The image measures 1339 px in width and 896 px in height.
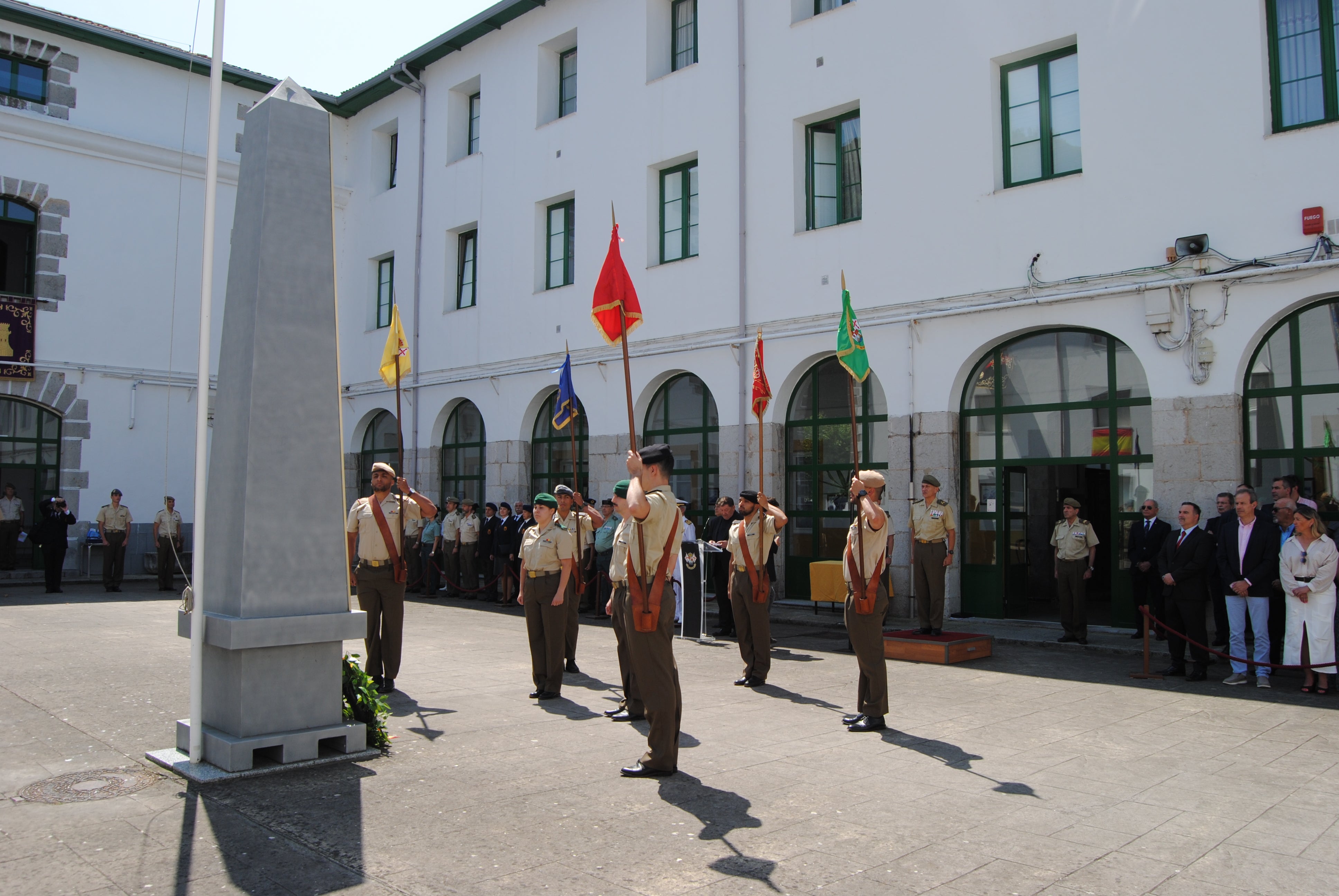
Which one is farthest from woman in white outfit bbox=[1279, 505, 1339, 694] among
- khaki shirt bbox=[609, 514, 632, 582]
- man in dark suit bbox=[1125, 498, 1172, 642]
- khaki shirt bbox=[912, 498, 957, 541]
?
khaki shirt bbox=[609, 514, 632, 582]

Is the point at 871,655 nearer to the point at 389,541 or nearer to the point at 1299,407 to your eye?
the point at 389,541

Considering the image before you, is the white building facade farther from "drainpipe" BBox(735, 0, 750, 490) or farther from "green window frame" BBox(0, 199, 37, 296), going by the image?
"green window frame" BBox(0, 199, 37, 296)

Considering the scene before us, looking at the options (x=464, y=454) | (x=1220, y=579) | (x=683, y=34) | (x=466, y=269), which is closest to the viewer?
(x=1220, y=579)

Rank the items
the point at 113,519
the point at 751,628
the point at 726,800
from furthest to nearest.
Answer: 1. the point at 113,519
2. the point at 751,628
3. the point at 726,800

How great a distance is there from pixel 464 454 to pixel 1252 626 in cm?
1501

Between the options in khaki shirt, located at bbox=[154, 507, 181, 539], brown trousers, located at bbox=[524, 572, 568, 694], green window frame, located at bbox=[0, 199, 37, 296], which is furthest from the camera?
green window frame, located at bbox=[0, 199, 37, 296]

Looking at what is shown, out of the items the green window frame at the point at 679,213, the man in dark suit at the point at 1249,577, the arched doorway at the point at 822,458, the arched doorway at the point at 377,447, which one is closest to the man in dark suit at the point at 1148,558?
the man in dark suit at the point at 1249,577

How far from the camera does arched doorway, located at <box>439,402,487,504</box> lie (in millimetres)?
20094

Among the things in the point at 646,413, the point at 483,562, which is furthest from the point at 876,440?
the point at 483,562

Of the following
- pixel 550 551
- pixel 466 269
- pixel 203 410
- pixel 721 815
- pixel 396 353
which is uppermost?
pixel 466 269

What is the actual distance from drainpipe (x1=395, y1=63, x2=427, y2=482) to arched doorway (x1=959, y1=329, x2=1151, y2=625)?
12.4 meters

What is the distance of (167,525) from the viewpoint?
18688 millimetres

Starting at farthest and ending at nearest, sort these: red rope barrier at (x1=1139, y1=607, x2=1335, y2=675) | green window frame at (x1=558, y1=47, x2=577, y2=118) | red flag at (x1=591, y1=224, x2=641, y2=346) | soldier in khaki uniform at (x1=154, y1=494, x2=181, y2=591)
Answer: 1. green window frame at (x1=558, y1=47, x2=577, y2=118)
2. soldier in khaki uniform at (x1=154, y1=494, x2=181, y2=591)
3. red rope barrier at (x1=1139, y1=607, x2=1335, y2=675)
4. red flag at (x1=591, y1=224, x2=641, y2=346)

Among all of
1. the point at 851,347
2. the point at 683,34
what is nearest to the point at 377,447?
the point at 683,34
